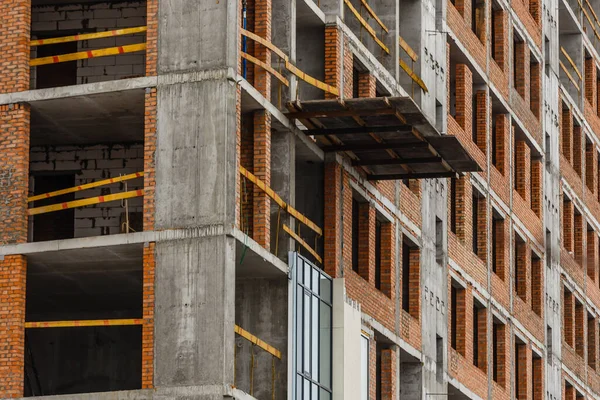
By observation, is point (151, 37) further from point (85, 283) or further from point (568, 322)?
point (568, 322)

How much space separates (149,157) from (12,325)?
4.20 m

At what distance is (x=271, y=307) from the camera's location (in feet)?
135

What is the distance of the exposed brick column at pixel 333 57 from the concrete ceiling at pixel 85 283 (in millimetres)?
6594

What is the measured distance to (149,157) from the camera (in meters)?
38.3

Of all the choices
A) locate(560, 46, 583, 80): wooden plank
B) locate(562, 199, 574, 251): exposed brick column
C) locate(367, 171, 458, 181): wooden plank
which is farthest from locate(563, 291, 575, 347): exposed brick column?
locate(367, 171, 458, 181): wooden plank

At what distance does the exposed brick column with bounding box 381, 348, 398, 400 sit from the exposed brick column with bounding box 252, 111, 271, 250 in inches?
343

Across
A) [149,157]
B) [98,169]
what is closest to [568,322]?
[98,169]

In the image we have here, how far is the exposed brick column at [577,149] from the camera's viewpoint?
74.3 metres

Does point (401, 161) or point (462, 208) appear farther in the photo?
point (462, 208)

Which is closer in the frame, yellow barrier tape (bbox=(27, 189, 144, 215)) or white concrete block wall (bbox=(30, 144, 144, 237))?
yellow barrier tape (bbox=(27, 189, 144, 215))

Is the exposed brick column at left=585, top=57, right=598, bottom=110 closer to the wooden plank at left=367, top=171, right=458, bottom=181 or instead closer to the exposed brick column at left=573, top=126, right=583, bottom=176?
the exposed brick column at left=573, top=126, right=583, bottom=176

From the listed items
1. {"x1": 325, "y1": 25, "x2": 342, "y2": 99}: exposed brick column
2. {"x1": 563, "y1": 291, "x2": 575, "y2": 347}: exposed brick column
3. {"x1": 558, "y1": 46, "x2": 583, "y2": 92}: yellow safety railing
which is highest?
{"x1": 558, "y1": 46, "x2": 583, "y2": 92}: yellow safety railing

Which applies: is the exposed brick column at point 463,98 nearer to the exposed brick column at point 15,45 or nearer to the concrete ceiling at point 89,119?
the concrete ceiling at point 89,119

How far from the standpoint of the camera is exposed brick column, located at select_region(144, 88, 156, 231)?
125ft
